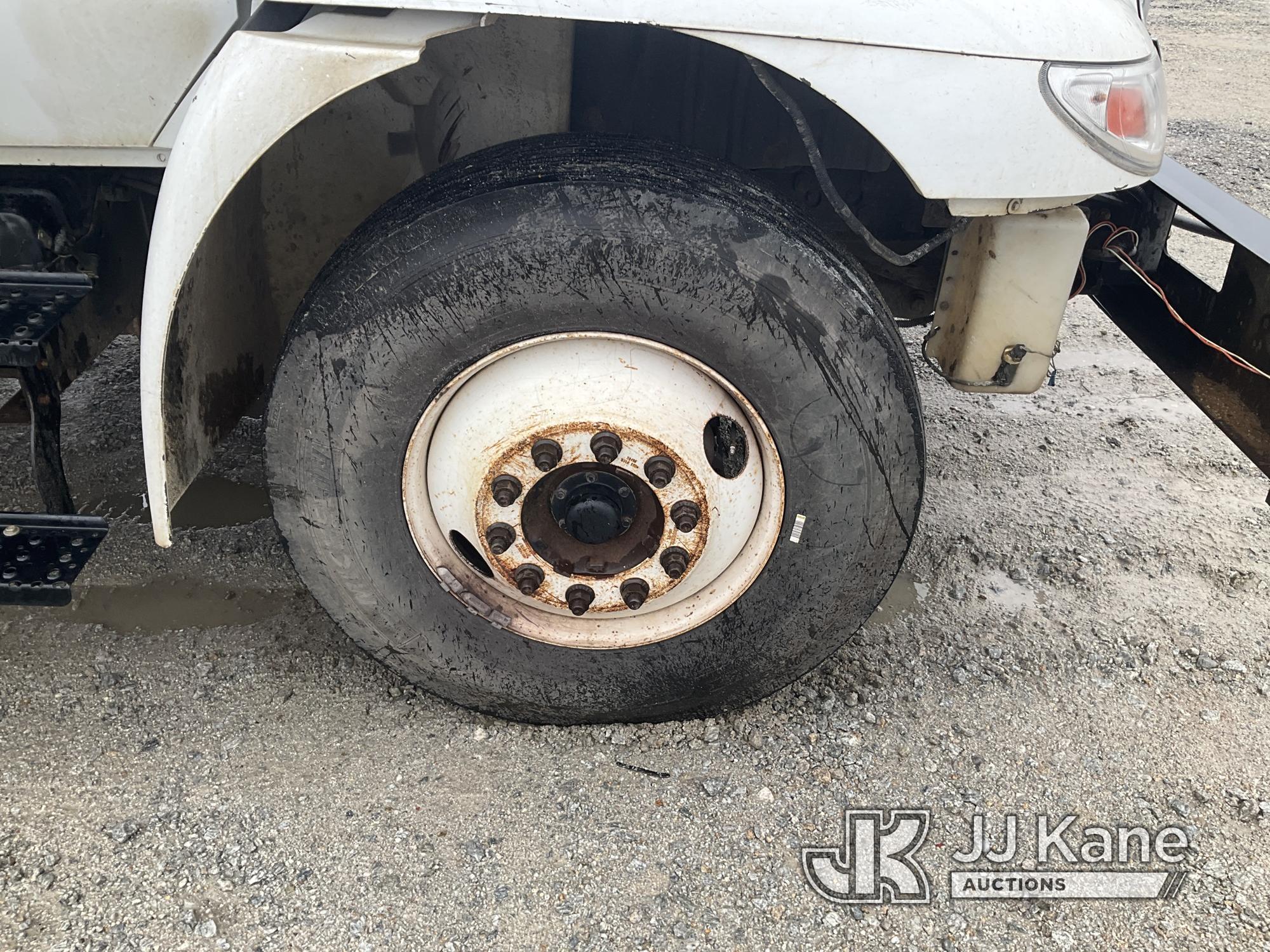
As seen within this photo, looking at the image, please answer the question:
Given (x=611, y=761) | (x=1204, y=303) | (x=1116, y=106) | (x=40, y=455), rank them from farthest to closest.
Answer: (x=1204, y=303)
(x=611, y=761)
(x=40, y=455)
(x=1116, y=106)

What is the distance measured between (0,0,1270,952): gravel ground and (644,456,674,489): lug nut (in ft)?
2.22

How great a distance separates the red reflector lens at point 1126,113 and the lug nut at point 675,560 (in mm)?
1130

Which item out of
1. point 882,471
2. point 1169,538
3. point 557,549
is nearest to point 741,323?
point 882,471

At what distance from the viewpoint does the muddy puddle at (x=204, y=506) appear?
9.89 ft

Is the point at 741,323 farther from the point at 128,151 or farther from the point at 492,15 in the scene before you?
the point at 128,151

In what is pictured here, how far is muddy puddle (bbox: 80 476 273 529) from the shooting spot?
119 inches

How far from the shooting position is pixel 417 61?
1.67 meters

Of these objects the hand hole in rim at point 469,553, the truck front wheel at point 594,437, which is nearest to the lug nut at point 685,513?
the truck front wheel at point 594,437

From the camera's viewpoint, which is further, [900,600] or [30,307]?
[900,600]

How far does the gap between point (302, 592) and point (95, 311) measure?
902 mm

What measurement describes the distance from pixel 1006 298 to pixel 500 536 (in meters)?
1.17
